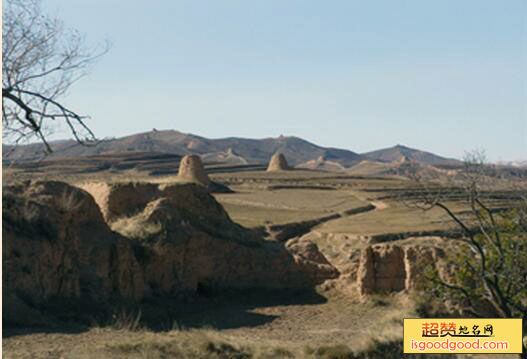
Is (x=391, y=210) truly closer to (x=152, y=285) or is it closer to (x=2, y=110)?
(x=152, y=285)

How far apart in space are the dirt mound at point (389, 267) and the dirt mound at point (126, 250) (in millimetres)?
1524

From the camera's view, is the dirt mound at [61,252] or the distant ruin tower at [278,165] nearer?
the dirt mound at [61,252]

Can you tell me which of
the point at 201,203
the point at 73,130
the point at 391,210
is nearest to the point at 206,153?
the point at 391,210

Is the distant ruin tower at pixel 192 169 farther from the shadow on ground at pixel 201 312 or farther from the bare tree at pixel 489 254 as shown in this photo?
the bare tree at pixel 489 254

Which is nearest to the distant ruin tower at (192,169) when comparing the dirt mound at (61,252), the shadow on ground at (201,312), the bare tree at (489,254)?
the shadow on ground at (201,312)

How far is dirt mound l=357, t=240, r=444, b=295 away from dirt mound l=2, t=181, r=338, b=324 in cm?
152

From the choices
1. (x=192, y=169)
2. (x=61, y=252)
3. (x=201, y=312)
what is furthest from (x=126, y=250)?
(x=192, y=169)

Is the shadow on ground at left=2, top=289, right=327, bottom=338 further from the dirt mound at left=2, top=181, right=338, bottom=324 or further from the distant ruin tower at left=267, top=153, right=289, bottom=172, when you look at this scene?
the distant ruin tower at left=267, top=153, right=289, bottom=172

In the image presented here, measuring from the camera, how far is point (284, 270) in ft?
65.9

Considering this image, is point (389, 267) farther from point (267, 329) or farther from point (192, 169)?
point (192, 169)

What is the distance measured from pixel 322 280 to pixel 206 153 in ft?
553

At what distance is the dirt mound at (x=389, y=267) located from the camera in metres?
18.3

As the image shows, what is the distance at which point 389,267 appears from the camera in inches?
738

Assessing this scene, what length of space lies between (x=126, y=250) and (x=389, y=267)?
6843 millimetres
